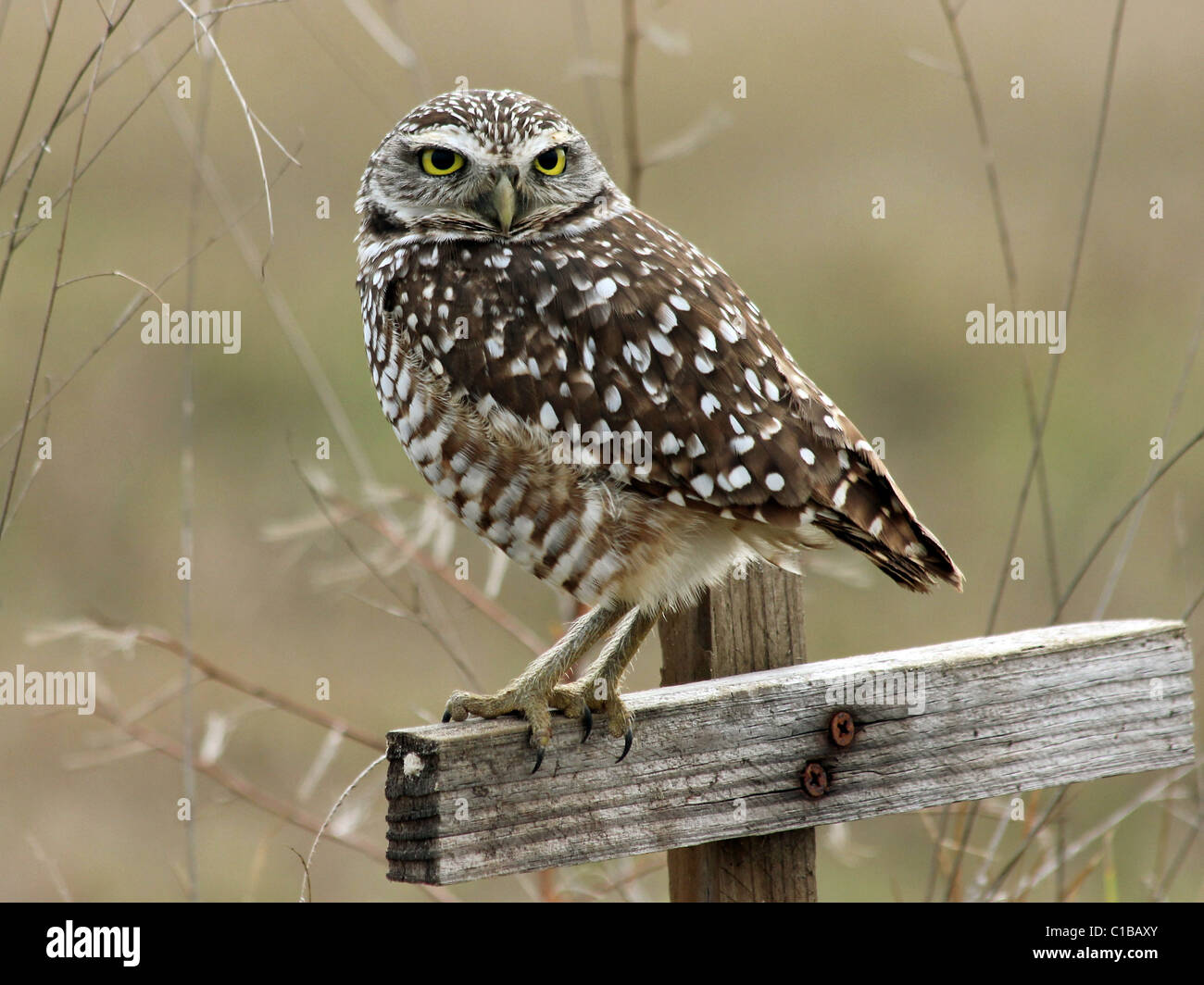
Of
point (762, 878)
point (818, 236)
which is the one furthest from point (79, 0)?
point (762, 878)

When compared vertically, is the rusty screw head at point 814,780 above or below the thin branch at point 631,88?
below

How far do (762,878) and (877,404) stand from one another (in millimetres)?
6419

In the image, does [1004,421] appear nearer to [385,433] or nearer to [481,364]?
[385,433]

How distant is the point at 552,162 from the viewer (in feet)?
11.8

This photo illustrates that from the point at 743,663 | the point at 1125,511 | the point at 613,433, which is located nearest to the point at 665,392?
the point at 613,433

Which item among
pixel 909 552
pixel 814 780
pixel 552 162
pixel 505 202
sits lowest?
pixel 814 780

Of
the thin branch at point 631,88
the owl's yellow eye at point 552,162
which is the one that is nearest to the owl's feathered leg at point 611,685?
the owl's yellow eye at point 552,162

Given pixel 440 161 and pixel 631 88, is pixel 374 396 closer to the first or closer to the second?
pixel 631 88

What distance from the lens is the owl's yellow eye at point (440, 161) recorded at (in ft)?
11.7

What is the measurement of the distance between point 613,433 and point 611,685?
564 millimetres

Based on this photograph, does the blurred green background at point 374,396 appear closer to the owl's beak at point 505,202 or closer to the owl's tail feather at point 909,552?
the owl's beak at point 505,202

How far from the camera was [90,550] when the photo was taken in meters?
7.65

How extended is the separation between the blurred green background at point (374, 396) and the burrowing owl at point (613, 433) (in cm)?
88

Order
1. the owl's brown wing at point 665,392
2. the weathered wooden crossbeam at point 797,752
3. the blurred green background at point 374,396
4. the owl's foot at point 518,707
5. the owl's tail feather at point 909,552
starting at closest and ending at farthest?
the weathered wooden crossbeam at point 797,752 < the owl's foot at point 518,707 < the owl's brown wing at point 665,392 < the owl's tail feather at point 909,552 < the blurred green background at point 374,396
